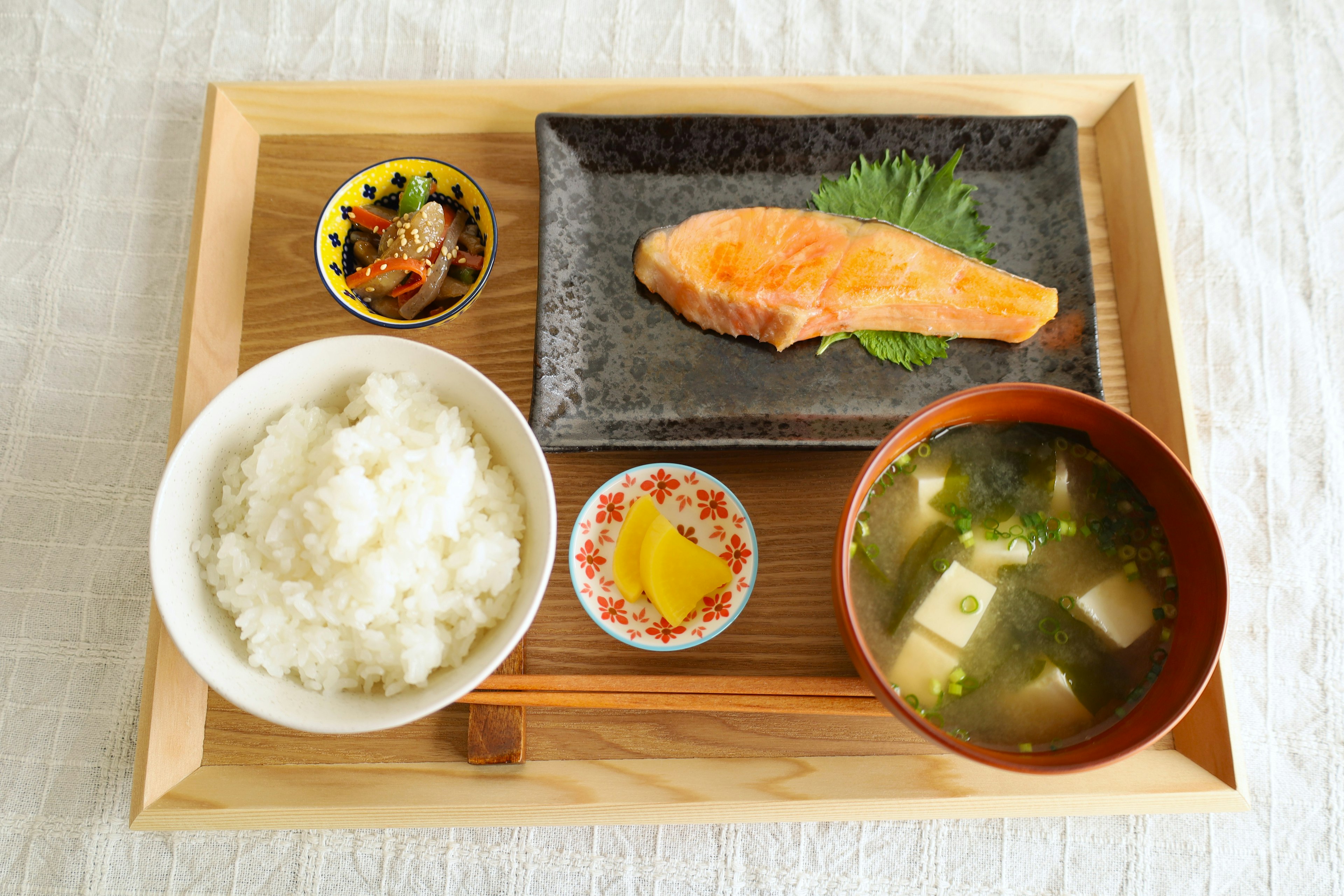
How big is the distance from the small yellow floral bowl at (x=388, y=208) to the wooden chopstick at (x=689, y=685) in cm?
90

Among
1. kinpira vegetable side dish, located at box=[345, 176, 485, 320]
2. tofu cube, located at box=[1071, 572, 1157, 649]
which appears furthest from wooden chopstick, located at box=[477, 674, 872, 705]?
kinpira vegetable side dish, located at box=[345, 176, 485, 320]

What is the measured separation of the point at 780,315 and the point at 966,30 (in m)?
1.40

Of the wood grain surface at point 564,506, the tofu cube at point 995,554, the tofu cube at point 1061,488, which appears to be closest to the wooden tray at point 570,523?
the wood grain surface at point 564,506

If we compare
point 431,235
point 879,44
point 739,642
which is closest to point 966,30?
point 879,44

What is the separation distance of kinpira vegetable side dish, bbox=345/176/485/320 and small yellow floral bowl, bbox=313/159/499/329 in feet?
0.04

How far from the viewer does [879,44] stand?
102 inches

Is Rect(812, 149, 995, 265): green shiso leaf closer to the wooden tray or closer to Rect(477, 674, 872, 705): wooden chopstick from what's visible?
the wooden tray

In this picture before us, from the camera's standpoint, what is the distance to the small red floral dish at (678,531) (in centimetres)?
182

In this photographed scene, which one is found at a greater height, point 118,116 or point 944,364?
point 118,116

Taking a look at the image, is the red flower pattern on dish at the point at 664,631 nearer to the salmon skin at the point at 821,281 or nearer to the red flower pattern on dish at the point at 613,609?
the red flower pattern on dish at the point at 613,609

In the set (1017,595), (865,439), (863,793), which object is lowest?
(863,793)

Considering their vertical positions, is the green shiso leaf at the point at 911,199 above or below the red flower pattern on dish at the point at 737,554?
above

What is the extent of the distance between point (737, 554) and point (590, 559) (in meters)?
0.35

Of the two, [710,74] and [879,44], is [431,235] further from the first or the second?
[879,44]
